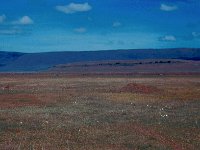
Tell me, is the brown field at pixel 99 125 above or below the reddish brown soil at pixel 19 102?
above

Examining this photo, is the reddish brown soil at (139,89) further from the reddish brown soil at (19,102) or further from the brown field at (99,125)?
the reddish brown soil at (19,102)

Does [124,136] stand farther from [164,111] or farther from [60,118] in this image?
[164,111]

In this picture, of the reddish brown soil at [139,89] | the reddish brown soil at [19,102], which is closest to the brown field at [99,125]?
the reddish brown soil at [19,102]

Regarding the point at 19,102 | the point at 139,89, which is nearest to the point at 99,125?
the point at 19,102

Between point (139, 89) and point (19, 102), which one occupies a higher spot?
point (139, 89)

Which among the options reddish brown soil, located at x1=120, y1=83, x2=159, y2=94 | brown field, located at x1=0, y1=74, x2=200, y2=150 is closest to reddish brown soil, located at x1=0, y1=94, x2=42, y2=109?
brown field, located at x1=0, y1=74, x2=200, y2=150

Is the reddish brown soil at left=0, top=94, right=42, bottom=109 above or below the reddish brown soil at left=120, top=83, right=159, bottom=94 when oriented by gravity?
below

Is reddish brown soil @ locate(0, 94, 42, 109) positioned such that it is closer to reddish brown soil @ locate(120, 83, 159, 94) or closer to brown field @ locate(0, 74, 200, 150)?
brown field @ locate(0, 74, 200, 150)

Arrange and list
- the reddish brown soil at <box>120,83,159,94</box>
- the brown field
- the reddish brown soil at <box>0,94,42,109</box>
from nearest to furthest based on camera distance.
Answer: the brown field
the reddish brown soil at <box>0,94,42,109</box>
the reddish brown soil at <box>120,83,159,94</box>

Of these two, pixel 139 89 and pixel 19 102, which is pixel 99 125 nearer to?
pixel 19 102

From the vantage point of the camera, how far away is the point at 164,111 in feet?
106

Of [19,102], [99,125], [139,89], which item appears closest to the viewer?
[99,125]

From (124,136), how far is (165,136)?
1934 mm

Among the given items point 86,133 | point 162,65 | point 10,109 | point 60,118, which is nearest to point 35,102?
point 10,109
